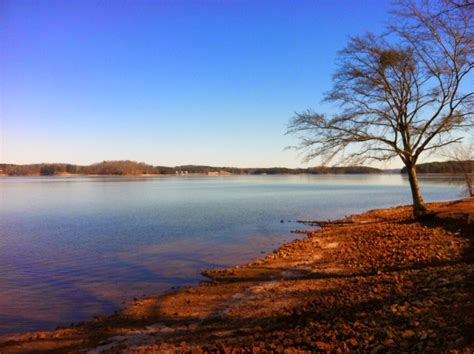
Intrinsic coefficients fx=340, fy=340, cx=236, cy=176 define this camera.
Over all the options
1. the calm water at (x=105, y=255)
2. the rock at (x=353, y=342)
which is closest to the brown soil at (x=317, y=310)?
the rock at (x=353, y=342)

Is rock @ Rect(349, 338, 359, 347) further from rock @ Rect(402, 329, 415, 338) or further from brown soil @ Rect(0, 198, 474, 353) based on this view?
rock @ Rect(402, 329, 415, 338)

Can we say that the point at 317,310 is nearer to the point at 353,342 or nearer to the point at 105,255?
the point at 353,342

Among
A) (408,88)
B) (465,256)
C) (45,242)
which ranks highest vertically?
(408,88)

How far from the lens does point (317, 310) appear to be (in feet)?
21.4

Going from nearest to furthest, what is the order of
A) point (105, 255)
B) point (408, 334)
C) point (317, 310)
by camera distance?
point (408, 334)
point (317, 310)
point (105, 255)

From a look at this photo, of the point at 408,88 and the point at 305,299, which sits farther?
the point at 408,88

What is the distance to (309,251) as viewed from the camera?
46.4ft

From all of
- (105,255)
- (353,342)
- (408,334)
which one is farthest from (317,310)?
(105,255)

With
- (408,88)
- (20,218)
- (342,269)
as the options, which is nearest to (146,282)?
(342,269)

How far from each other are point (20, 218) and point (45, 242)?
12.6 meters

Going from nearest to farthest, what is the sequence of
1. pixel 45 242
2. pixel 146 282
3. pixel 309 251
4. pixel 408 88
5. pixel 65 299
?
pixel 65 299, pixel 146 282, pixel 309 251, pixel 408 88, pixel 45 242

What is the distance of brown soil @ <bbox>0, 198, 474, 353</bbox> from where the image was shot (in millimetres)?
4848

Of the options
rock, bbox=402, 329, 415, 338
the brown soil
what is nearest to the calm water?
the brown soil

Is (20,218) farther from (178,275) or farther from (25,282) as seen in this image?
(178,275)
